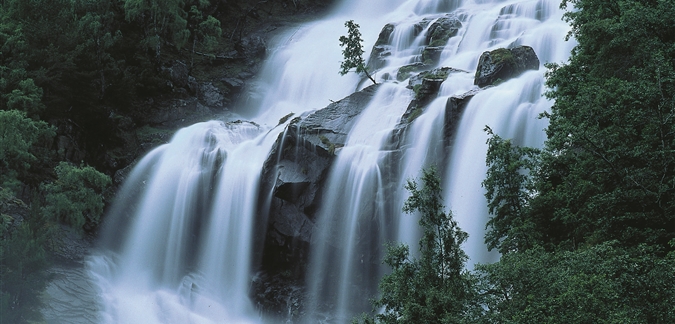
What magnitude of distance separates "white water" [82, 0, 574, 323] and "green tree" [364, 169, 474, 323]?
9916mm

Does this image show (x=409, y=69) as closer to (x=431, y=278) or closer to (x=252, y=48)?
(x=252, y=48)

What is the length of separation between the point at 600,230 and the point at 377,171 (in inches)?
489

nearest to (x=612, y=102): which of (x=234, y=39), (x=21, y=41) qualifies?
(x=21, y=41)

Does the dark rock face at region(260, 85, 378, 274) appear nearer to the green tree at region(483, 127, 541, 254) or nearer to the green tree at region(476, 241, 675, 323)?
the green tree at region(483, 127, 541, 254)

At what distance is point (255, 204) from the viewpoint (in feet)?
96.1

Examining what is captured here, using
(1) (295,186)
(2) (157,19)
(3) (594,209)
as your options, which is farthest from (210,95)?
(3) (594,209)

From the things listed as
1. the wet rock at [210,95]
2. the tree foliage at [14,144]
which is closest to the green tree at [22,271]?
the tree foliage at [14,144]

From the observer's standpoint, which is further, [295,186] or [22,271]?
[295,186]

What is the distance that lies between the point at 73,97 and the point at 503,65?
23156 millimetres

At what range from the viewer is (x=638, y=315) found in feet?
37.6

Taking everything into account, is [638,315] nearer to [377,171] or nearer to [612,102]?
[612,102]

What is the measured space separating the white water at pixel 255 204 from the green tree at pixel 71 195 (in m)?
3.65

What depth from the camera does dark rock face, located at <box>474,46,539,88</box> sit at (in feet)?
98.6

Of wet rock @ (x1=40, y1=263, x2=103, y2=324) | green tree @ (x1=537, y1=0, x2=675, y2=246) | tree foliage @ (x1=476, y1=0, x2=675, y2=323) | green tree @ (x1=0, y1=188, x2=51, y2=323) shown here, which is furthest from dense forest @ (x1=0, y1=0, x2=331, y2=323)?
green tree @ (x1=537, y1=0, x2=675, y2=246)
